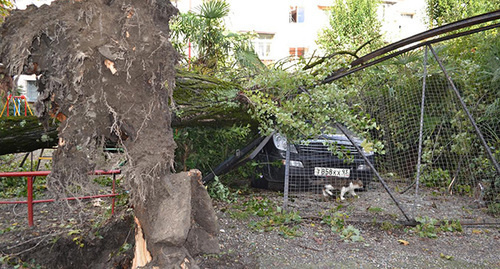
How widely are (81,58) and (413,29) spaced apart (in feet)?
77.6

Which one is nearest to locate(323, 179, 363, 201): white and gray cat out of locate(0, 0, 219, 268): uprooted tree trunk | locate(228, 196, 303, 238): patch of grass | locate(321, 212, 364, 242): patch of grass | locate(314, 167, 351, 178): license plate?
locate(314, 167, 351, 178): license plate

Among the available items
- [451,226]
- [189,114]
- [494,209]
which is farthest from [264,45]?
[451,226]

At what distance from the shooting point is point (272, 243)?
3.93 m

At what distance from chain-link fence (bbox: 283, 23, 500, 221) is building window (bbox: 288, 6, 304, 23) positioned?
51.1 ft

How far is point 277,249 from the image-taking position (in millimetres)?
3775

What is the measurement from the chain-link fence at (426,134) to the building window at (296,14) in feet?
51.1

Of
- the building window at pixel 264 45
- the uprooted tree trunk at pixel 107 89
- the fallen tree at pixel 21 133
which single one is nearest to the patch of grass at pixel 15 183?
the fallen tree at pixel 21 133

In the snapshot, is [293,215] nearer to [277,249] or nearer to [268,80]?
[277,249]

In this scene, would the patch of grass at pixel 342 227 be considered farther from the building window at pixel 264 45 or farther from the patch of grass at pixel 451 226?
the building window at pixel 264 45

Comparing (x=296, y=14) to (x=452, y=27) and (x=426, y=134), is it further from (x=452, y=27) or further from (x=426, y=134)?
(x=452, y=27)

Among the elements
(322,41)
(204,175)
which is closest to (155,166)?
(204,175)

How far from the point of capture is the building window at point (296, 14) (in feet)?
68.4

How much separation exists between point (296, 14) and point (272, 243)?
1909 centimetres

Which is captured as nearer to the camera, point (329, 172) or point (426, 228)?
point (426, 228)
